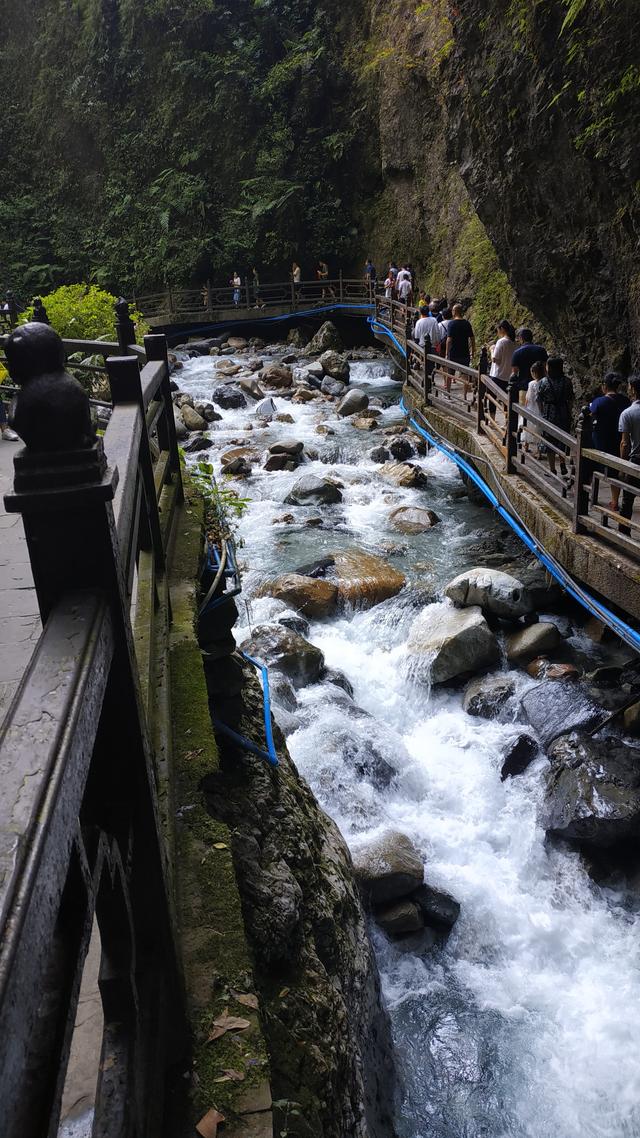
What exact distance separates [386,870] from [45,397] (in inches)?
200

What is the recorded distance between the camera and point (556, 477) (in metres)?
8.03

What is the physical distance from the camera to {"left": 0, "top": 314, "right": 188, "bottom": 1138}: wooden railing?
3.15 feet

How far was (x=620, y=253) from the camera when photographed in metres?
9.97

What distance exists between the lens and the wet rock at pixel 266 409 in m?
18.3

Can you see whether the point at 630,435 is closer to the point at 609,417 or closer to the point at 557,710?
the point at 609,417

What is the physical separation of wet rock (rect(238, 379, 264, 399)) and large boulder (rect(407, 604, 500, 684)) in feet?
40.9

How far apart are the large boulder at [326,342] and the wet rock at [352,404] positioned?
239 inches

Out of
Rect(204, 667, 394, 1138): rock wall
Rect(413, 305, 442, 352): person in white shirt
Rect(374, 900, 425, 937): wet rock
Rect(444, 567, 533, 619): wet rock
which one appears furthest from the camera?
Rect(413, 305, 442, 352): person in white shirt

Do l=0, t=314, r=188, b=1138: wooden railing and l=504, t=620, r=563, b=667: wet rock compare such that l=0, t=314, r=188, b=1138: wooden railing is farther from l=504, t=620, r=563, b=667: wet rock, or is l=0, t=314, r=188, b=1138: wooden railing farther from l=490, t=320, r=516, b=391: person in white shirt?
l=490, t=320, r=516, b=391: person in white shirt

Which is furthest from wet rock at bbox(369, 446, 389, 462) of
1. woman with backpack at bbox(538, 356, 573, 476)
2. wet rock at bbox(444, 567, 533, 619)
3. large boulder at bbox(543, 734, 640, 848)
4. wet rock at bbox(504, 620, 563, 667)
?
large boulder at bbox(543, 734, 640, 848)

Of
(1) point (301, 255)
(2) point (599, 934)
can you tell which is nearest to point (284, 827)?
(2) point (599, 934)

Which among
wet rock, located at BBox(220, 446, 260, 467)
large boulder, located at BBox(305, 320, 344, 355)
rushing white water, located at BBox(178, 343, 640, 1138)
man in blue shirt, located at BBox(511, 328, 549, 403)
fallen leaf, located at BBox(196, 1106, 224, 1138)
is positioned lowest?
rushing white water, located at BBox(178, 343, 640, 1138)

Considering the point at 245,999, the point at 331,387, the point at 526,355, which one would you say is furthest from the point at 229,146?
the point at 245,999

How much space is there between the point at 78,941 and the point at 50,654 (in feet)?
1.57
